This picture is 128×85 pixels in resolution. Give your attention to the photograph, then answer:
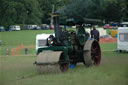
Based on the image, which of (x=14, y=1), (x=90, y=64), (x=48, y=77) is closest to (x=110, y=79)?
(x=48, y=77)

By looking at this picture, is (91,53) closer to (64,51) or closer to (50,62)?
(64,51)

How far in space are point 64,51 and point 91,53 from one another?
211 cm

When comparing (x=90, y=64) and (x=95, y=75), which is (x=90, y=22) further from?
(x=95, y=75)

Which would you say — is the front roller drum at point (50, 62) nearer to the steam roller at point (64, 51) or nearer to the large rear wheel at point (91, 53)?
the steam roller at point (64, 51)

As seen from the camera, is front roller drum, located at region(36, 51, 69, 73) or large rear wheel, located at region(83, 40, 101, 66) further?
large rear wheel, located at region(83, 40, 101, 66)

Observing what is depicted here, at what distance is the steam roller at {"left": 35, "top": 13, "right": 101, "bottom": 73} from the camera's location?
1144 cm

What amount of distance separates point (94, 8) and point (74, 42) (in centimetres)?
440

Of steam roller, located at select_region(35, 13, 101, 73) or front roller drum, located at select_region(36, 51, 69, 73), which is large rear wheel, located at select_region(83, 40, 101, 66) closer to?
steam roller, located at select_region(35, 13, 101, 73)

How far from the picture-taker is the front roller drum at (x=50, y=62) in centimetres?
1134

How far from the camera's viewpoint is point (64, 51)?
472 inches

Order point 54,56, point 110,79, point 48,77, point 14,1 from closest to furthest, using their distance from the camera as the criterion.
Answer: point 110,79, point 48,77, point 54,56, point 14,1

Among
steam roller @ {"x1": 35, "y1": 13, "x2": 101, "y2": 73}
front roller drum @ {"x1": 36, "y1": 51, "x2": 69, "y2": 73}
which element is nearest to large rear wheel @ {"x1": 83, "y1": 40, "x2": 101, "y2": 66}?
steam roller @ {"x1": 35, "y1": 13, "x2": 101, "y2": 73}

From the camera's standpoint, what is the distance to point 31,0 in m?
24.4

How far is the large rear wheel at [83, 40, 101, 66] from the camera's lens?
43.1 ft
